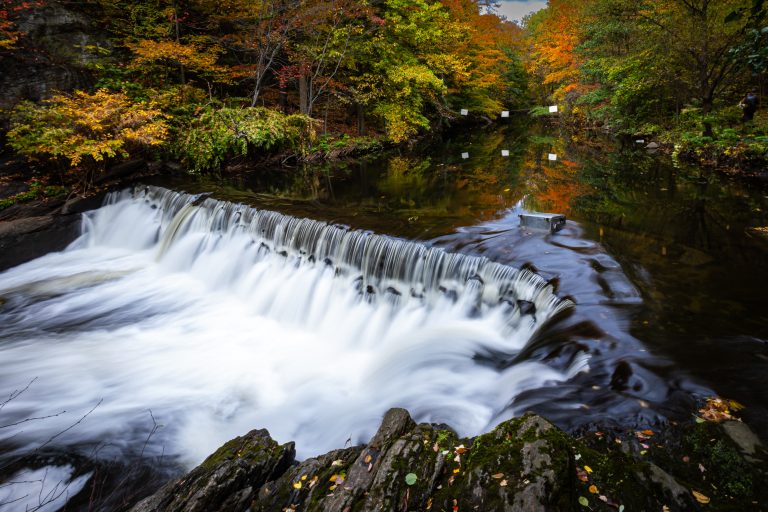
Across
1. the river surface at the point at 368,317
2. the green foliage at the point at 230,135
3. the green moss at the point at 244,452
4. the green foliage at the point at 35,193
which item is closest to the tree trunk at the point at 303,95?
the green foliage at the point at 230,135

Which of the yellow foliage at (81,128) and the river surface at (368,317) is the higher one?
the yellow foliage at (81,128)

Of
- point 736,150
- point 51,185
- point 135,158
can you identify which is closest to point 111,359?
point 51,185

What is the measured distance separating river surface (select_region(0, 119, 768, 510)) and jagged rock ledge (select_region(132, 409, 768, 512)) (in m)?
0.42

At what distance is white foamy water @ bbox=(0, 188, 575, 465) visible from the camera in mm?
4672

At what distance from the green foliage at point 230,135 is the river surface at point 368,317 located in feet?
7.77

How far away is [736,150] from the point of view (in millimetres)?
11555

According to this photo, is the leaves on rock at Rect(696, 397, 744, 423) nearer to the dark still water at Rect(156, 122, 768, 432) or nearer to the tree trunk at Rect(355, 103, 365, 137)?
the dark still water at Rect(156, 122, 768, 432)

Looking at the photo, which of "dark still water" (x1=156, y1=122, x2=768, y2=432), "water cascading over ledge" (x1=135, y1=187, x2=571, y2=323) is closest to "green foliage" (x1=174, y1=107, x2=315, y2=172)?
"dark still water" (x1=156, y1=122, x2=768, y2=432)

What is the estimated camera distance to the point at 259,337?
688cm

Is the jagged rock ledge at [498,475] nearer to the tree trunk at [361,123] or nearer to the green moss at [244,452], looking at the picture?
the green moss at [244,452]

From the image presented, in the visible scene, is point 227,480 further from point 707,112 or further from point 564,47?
point 564,47

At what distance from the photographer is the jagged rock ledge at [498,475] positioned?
230 centimetres

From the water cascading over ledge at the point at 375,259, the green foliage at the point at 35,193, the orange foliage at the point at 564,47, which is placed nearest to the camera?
the water cascading over ledge at the point at 375,259

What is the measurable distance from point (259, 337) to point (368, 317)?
1.89 meters
